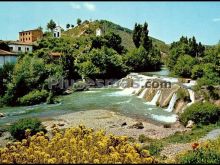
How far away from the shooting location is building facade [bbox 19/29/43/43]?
90.6 meters

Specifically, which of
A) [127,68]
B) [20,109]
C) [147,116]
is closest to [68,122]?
[147,116]

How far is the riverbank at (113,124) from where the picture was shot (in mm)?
25438

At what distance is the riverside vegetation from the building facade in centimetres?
454

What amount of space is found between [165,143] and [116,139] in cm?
816

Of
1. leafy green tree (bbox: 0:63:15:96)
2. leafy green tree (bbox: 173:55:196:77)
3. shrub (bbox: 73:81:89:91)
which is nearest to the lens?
leafy green tree (bbox: 0:63:15:96)

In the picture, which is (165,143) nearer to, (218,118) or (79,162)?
(218,118)

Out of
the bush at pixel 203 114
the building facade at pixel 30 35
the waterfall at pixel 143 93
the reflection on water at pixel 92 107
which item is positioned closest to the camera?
the bush at pixel 203 114

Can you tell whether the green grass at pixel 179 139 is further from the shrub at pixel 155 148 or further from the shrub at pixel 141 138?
the shrub at pixel 141 138

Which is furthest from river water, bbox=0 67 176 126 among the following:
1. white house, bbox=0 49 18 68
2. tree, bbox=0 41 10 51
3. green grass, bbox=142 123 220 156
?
tree, bbox=0 41 10 51

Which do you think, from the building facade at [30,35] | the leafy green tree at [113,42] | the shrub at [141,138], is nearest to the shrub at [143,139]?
the shrub at [141,138]

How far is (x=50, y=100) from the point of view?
41312 millimetres

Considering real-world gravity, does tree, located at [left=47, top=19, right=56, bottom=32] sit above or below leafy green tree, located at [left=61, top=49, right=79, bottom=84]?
above

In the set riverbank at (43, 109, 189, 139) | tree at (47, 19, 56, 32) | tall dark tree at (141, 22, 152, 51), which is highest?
tree at (47, 19, 56, 32)

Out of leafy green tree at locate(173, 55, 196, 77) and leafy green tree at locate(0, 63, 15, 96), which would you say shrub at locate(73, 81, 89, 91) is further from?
leafy green tree at locate(173, 55, 196, 77)
